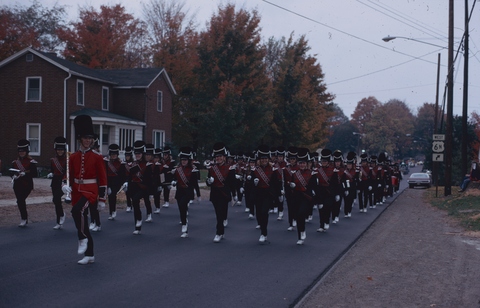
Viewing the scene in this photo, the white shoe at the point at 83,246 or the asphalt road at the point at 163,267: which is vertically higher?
the white shoe at the point at 83,246

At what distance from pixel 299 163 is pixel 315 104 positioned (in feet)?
128

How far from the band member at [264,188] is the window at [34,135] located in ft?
82.2

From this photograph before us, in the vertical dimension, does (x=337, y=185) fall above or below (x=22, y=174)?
below

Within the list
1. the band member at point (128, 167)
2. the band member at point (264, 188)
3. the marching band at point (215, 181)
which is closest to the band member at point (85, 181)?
the marching band at point (215, 181)

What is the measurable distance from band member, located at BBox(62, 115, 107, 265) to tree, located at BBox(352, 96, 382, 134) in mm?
109508

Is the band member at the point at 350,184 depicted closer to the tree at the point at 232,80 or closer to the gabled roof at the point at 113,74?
the gabled roof at the point at 113,74

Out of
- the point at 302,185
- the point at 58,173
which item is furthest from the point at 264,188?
the point at 58,173

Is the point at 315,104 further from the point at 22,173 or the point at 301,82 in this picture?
the point at 22,173

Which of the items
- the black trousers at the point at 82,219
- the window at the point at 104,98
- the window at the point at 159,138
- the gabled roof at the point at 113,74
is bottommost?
the black trousers at the point at 82,219

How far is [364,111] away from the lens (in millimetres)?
117750

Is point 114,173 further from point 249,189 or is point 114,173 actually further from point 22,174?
point 249,189

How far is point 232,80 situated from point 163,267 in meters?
34.1

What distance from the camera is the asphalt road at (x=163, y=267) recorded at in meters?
7.50

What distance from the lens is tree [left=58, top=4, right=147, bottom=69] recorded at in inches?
2058
